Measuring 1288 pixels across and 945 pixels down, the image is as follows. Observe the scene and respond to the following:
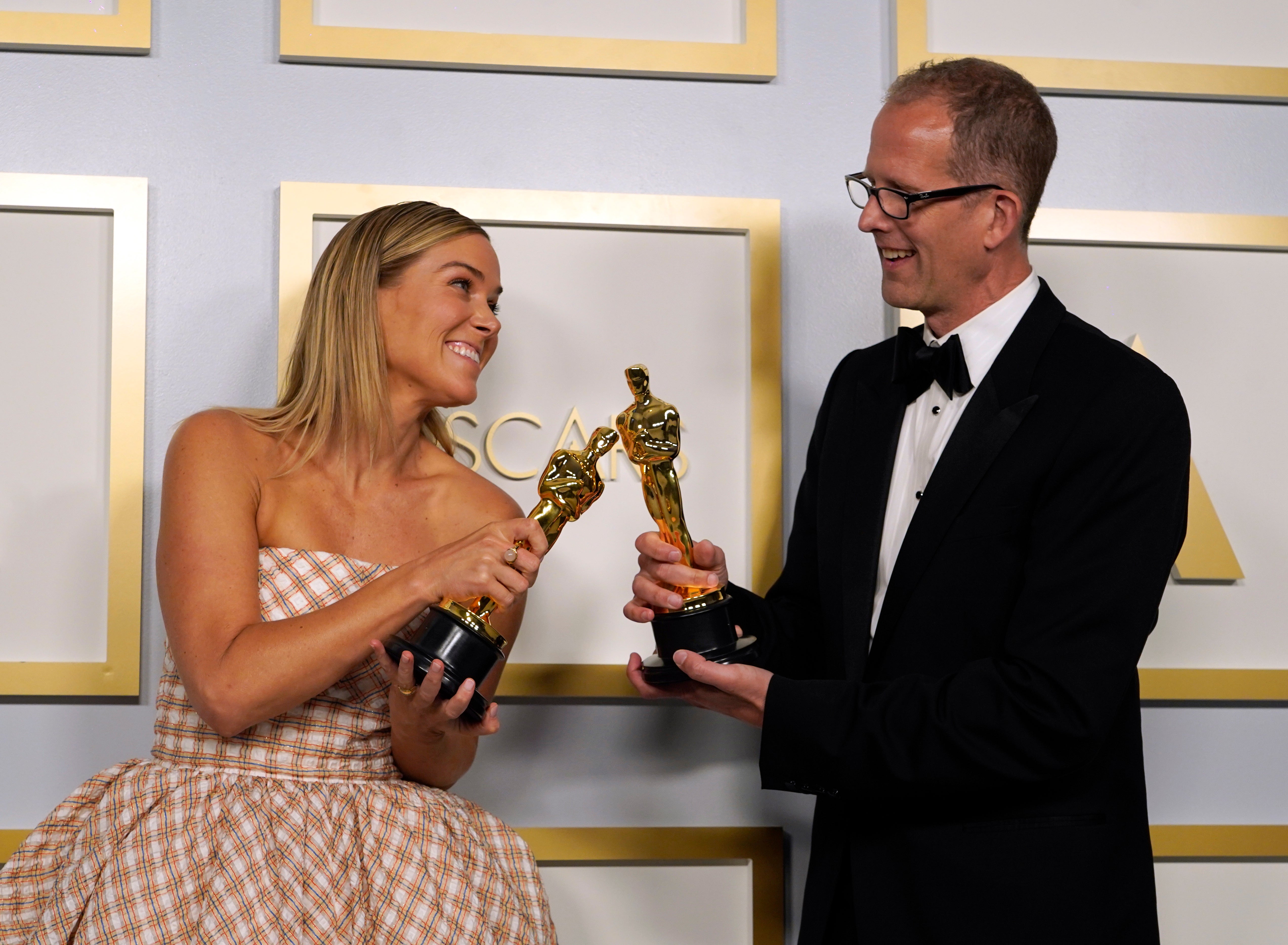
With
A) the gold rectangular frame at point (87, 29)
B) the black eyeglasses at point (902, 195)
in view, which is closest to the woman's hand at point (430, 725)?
the black eyeglasses at point (902, 195)

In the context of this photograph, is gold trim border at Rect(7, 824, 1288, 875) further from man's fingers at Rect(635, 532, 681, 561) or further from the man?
man's fingers at Rect(635, 532, 681, 561)

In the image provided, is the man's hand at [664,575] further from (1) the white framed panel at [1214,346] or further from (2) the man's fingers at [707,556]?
(1) the white framed panel at [1214,346]

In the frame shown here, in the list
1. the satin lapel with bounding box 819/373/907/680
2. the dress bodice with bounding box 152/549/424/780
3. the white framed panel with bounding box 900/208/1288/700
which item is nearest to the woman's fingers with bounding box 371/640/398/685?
the dress bodice with bounding box 152/549/424/780

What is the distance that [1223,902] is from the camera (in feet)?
6.99

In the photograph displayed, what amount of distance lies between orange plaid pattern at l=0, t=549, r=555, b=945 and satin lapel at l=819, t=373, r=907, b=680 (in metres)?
0.55

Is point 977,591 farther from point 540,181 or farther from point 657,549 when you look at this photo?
point 540,181

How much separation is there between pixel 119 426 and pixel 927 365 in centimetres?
129

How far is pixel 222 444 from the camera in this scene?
1604 millimetres

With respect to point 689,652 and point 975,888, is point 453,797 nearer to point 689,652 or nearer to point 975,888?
point 689,652

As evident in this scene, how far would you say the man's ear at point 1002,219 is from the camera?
5.40 feet

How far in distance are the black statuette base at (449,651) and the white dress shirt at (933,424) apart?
515 millimetres

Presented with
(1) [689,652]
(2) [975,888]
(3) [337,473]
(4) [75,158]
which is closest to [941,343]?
(1) [689,652]

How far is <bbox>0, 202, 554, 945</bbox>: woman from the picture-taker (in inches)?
56.6

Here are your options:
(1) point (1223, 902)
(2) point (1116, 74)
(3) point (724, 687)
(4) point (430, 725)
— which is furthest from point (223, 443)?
(1) point (1223, 902)
